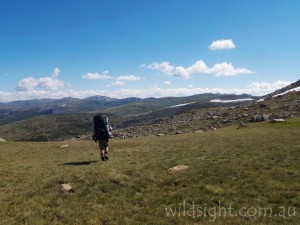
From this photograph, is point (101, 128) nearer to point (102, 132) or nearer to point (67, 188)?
point (102, 132)

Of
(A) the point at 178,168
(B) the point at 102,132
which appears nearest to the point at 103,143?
(B) the point at 102,132

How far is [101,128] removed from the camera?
1178 inches

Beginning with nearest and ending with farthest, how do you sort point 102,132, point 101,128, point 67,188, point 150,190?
point 150,190
point 67,188
point 102,132
point 101,128

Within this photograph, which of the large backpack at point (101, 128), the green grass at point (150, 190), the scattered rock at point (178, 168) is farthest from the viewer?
the large backpack at point (101, 128)

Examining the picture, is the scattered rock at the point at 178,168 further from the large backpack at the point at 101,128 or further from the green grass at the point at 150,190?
the large backpack at the point at 101,128

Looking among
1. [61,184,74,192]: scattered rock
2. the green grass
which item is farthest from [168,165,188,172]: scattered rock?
A: [61,184,74,192]: scattered rock

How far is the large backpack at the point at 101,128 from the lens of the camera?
2972 cm

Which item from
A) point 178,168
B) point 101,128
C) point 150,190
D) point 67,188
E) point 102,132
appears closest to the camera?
point 150,190

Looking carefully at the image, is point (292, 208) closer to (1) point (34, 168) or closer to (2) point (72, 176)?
(2) point (72, 176)

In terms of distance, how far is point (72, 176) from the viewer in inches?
878

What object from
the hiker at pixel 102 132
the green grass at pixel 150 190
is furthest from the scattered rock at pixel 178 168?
the hiker at pixel 102 132

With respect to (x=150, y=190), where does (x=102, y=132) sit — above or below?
above

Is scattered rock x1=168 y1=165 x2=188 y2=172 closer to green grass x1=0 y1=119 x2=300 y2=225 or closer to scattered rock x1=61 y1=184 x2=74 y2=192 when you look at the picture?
green grass x1=0 y1=119 x2=300 y2=225

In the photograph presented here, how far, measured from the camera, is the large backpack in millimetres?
29719
